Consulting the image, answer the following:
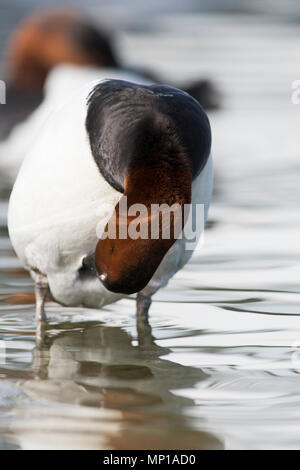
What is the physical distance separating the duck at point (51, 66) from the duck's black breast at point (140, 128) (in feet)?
18.7

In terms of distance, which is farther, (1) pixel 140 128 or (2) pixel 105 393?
(1) pixel 140 128

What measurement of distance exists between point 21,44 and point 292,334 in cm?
762

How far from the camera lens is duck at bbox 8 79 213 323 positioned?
4824 millimetres

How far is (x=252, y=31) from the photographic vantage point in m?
17.9

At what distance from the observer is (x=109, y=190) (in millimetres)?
5414

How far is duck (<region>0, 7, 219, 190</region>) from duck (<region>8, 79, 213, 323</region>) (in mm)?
5418

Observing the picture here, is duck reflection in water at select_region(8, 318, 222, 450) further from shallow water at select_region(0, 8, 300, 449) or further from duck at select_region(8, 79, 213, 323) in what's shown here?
duck at select_region(8, 79, 213, 323)

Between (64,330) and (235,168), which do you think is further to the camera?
(235,168)

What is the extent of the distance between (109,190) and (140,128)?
0.37 meters

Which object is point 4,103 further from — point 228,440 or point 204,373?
point 228,440

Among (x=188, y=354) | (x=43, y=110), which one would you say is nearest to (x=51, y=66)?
(x=43, y=110)

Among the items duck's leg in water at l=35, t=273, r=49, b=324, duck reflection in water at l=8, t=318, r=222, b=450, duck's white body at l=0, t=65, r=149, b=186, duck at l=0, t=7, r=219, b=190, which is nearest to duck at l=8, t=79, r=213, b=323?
duck's leg in water at l=35, t=273, r=49, b=324

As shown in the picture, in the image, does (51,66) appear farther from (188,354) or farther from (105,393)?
(105,393)

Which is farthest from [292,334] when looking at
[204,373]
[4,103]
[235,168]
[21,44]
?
[21,44]
